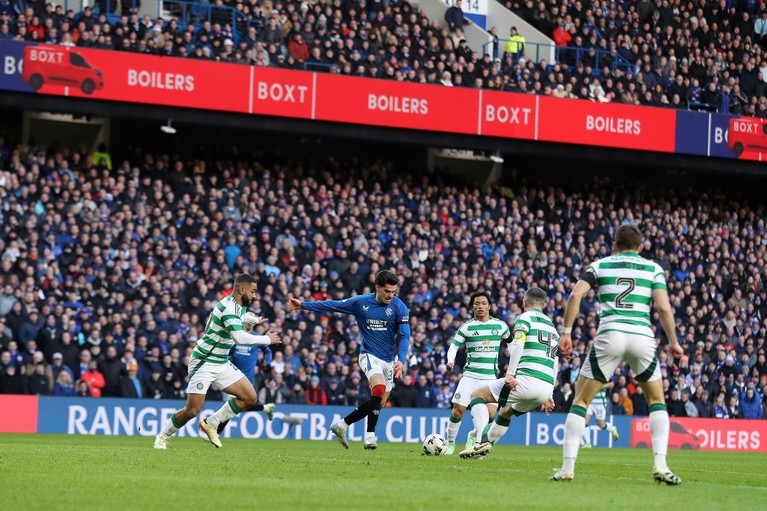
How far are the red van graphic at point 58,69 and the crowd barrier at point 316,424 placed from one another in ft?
31.3

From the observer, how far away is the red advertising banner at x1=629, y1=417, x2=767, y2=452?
2900cm

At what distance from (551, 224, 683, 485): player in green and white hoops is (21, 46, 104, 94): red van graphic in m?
21.7

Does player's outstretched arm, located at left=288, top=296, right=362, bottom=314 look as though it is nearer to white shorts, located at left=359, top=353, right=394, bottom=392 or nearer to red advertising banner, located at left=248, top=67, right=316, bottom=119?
white shorts, located at left=359, top=353, right=394, bottom=392

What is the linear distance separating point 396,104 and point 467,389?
1792cm

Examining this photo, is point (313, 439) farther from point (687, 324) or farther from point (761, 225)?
point (761, 225)

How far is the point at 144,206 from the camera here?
29594 mm

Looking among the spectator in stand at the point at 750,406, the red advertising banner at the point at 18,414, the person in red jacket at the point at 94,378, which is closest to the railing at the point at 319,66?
the person in red jacket at the point at 94,378

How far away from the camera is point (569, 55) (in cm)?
3831

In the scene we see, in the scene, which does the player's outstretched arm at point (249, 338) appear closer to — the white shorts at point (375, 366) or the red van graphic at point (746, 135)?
the white shorts at point (375, 366)

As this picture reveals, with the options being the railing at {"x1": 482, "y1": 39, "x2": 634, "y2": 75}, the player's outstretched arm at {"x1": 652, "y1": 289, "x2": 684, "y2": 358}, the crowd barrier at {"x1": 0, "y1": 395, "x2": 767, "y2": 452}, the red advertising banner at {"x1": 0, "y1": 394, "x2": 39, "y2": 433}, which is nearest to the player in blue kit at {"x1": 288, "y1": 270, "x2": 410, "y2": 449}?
the player's outstretched arm at {"x1": 652, "y1": 289, "x2": 684, "y2": 358}

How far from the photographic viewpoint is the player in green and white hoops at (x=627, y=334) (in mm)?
10836

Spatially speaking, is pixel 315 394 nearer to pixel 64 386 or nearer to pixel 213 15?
pixel 64 386

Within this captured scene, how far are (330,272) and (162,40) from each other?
735 cm

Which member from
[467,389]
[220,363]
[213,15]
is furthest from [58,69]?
[467,389]
